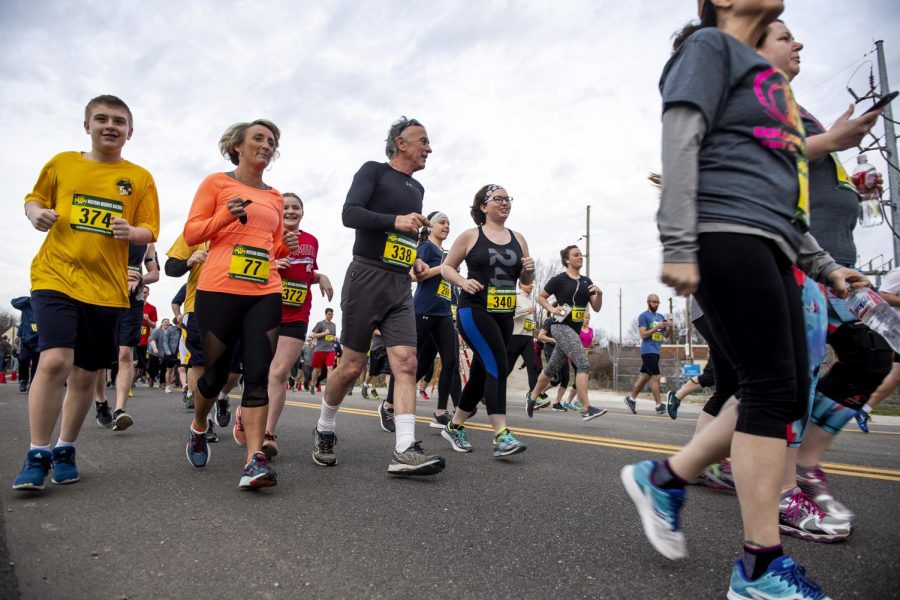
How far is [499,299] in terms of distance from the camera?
15.1ft

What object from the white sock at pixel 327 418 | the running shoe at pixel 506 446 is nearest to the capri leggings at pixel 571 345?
the running shoe at pixel 506 446

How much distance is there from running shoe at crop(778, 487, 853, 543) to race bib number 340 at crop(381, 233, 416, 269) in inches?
100.0

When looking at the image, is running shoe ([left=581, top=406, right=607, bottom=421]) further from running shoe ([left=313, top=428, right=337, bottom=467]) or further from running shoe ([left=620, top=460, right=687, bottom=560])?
running shoe ([left=620, top=460, right=687, bottom=560])

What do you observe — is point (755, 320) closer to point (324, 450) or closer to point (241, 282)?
point (241, 282)

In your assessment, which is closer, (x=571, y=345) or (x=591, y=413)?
(x=591, y=413)

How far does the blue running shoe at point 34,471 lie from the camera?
3045 mm

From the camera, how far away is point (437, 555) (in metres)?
2.18

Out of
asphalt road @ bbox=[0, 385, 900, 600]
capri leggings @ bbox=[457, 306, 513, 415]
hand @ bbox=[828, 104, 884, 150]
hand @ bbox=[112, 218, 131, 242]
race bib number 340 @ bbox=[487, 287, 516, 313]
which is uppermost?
hand @ bbox=[828, 104, 884, 150]

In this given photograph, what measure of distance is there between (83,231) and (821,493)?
3974mm

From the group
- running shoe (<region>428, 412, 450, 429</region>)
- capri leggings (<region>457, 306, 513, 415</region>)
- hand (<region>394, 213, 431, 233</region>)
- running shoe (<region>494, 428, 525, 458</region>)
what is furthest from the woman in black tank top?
running shoe (<region>428, 412, 450, 429</region>)

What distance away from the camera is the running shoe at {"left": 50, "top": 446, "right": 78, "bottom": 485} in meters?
3.31

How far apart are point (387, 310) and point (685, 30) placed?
237cm

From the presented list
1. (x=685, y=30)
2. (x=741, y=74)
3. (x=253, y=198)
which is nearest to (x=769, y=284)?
(x=741, y=74)

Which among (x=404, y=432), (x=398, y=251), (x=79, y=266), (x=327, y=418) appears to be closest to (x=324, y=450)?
(x=327, y=418)
